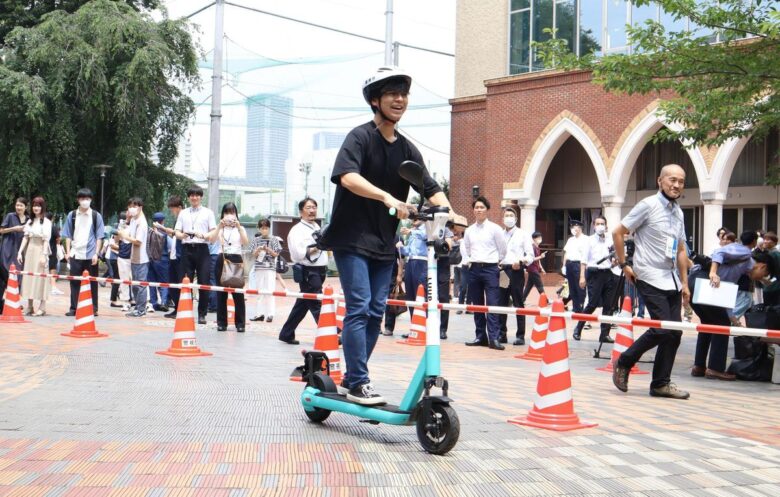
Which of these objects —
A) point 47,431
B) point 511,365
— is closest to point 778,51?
point 511,365

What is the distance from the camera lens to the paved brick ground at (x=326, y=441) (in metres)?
4.23

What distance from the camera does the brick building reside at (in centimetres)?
2739

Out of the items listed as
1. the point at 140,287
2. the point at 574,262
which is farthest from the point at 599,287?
the point at 140,287

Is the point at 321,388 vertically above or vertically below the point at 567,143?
below

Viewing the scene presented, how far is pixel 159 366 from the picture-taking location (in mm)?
8719

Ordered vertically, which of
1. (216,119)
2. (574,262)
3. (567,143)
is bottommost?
(574,262)

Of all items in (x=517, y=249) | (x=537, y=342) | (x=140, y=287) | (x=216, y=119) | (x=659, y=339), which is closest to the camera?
(x=659, y=339)

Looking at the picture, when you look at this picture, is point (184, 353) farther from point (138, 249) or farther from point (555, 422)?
point (138, 249)

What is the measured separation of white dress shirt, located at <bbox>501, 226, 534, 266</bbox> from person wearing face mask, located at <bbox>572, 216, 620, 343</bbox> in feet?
3.95

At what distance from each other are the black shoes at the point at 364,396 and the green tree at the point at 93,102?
24.5m

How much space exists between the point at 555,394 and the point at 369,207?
5.87 ft

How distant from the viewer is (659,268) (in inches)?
304

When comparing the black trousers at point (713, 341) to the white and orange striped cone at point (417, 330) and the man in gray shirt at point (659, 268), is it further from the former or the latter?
the white and orange striped cone at point (417, 330)

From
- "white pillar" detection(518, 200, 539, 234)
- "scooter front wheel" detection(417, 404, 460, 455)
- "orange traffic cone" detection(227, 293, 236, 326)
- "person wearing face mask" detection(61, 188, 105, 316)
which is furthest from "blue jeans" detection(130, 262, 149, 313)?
"white pillar" detection(518, 200, 539, 234)
